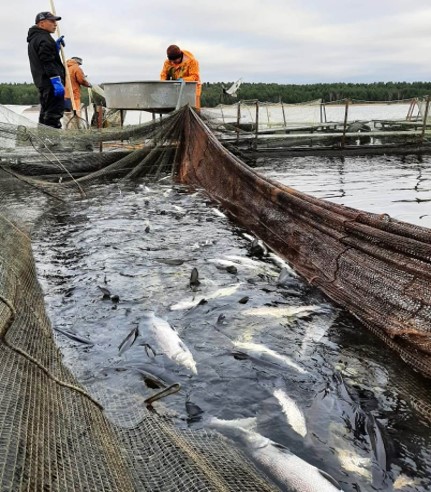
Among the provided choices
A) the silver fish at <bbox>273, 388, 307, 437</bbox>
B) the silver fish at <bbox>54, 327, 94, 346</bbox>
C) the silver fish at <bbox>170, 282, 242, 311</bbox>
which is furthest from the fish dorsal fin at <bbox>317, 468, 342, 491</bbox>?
the silver fish at <bbox>170, 282, 242, 311</bbox>

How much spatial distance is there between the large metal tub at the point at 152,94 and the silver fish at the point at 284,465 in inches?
420

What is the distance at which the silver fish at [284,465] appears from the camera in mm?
2855

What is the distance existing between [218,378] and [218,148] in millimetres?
6323

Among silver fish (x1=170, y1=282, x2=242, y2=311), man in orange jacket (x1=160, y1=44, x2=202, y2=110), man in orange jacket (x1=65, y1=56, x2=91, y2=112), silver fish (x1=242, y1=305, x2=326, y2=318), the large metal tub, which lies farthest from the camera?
man in orange jacket (x1=65, y1=56, x2=91, y2=112)

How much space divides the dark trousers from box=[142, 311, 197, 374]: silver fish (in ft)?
28.7

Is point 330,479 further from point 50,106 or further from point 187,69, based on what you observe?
point 187,69

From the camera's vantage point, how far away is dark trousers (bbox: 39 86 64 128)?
38.8ft

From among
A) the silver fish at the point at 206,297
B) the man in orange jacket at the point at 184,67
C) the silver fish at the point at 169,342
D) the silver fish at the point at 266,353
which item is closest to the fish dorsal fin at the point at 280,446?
the silver fish at the point at 266,353

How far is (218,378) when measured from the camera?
4227 mm

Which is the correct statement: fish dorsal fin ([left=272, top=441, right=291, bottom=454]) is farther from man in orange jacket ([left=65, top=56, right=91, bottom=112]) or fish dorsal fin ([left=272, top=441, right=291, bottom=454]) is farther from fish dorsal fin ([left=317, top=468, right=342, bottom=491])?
man in orange jacket ([left=65, top=56, right=91, bottom=112])

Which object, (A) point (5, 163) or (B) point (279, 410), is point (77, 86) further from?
(B) point (279, 410)

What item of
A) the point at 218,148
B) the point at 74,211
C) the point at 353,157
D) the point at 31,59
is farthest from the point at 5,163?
the point at 353,157

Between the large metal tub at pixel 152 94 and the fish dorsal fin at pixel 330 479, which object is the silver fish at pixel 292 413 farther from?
the large metal tub at pixel 152 94

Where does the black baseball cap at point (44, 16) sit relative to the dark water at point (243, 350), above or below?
above
